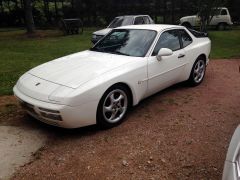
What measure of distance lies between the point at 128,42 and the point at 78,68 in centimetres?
120

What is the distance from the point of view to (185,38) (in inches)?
258

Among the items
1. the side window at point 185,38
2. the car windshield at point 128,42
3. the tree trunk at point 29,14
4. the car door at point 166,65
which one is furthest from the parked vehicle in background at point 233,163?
Result: the tree trunk at point 29,14

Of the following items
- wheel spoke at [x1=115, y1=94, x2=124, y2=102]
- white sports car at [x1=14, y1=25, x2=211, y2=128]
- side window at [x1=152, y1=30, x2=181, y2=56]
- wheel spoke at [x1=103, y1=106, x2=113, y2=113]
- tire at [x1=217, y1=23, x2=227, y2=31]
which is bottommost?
tire at [x1=217, y1=23, x2=227, y2=31]

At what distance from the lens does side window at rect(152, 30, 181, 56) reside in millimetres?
5646

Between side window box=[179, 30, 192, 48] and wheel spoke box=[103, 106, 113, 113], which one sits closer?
wheel spoke box=[103, 106, 113, 113]

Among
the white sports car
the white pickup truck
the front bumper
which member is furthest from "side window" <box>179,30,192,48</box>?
the white pickup truck

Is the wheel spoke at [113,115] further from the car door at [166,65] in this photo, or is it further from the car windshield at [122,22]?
the car windshield at [122,22]

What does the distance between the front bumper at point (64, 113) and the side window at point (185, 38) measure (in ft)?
9.14

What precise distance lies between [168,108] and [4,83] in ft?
12.9

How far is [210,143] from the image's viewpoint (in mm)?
4332

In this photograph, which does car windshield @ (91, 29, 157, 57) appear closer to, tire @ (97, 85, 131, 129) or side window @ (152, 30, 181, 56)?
side window @ (152, 30, 181, 56)

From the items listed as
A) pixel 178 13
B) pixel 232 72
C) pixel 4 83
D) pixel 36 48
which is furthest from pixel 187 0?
pixel 4 83

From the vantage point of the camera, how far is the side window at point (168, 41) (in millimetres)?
5646

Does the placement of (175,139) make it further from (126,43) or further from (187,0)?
(187,0)
